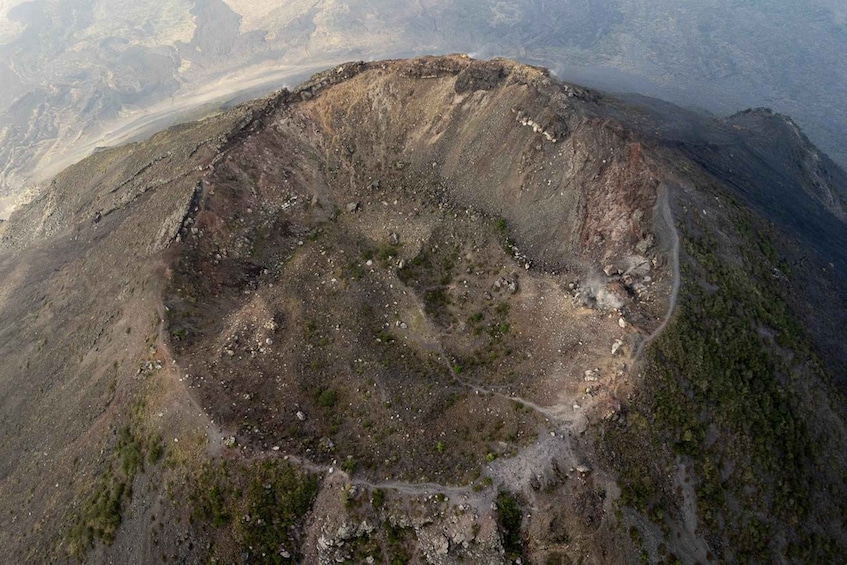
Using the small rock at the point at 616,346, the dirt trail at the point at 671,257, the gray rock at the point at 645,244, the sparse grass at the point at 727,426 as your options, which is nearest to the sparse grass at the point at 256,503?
Result: the sparse grass at the point at 727,426

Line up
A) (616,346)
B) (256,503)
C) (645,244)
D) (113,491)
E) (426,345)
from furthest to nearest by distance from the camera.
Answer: (426,345)
(645,244)
(616,346)
(113,491)
(256,503)

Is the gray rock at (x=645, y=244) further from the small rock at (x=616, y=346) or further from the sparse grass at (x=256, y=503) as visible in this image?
the sparse grass at (x=256, y=503)

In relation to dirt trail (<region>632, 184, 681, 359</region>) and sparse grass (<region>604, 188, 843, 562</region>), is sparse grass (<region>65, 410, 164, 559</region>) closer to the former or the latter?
sparse grass (<region>604, 188, 843, 562</region>)

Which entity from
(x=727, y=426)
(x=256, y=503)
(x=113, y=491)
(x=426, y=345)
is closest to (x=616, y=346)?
(x=727, y=426)

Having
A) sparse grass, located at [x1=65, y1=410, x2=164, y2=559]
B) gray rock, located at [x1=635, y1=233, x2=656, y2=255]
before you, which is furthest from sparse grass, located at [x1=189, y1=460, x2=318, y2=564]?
gray rock, located at [x1=635, y1=233, x2=656, y2=255]

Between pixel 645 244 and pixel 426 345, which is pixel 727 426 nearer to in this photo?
pixel 645 244

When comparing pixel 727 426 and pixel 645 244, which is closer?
pixel 727 426

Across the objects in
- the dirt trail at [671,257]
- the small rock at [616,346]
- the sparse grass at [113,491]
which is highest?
the dirt trail at [671,257]

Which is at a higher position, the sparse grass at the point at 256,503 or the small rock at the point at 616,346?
the small rock at the point at 616,346

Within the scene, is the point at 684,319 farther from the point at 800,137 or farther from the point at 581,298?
the point at 800,137
